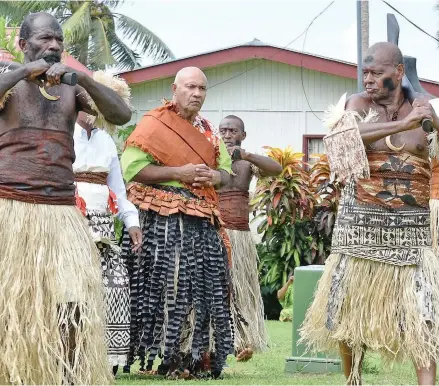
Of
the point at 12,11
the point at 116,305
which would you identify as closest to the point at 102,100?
the point at 116,305

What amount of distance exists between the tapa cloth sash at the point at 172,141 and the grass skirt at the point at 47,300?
210cm

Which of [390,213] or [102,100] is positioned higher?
[102,100]

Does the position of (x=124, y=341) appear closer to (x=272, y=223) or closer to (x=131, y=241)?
(x=131, y=241)

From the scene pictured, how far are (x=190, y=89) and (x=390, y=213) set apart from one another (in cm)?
211

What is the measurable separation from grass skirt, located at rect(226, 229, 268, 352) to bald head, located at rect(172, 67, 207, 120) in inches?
88.2

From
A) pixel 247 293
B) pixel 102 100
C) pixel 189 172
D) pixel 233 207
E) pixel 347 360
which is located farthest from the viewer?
pixel 233 207

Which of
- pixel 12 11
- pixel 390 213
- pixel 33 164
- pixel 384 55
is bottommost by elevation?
pixel 390 213

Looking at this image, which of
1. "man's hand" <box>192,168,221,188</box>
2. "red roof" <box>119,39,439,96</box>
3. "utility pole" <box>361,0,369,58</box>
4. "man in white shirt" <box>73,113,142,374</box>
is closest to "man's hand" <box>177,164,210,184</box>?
"man's hand" <box>192,168,221,188</box>

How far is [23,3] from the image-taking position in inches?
1238

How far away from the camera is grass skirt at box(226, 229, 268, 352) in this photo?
9.84 metres

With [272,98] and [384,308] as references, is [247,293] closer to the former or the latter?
[384,308]

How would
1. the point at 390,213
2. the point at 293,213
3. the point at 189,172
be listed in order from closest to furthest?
the point at 390,213, the point at 189,172, the point at 293,213

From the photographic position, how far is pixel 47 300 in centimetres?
582

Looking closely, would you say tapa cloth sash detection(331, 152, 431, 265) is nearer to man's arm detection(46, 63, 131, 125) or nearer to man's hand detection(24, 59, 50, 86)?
man's arm detection(46, 63, 131, 125)
